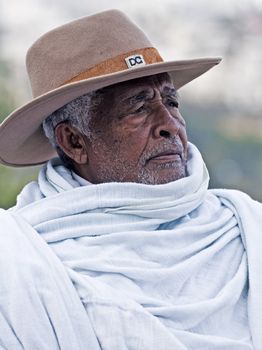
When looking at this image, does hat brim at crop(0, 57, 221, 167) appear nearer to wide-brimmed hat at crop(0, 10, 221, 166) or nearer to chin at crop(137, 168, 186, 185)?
wide-brimmed hat at crop(0, 10, 221, 166)

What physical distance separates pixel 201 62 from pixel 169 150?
1.03 ft

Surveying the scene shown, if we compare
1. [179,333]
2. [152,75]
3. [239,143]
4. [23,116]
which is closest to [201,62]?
[152,75]

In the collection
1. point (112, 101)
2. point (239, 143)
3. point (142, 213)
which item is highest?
point (112, 101)

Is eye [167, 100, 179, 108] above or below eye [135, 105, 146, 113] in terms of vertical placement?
below

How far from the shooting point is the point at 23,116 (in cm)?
267

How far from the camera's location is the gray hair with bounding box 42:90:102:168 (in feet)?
8.71

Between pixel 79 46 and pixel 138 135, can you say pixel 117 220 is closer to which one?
pixel 138 135

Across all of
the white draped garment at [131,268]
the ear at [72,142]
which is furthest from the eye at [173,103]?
the ear at [72,142]

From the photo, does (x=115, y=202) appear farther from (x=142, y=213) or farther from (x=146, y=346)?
(x=146, y=346)

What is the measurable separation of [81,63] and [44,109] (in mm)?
179

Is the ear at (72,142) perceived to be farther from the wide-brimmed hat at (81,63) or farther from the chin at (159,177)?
the chin at (159,177)

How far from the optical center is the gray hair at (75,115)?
2656mm

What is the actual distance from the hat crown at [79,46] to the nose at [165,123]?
20 cm

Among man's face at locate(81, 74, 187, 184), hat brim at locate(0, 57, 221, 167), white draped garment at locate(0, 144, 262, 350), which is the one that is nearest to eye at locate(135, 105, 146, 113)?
man's face at locate(81, 74, 187, 184)
